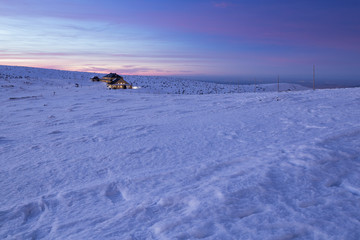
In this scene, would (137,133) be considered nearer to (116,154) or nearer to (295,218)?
(116,154)

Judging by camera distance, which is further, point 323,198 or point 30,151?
point 30,151

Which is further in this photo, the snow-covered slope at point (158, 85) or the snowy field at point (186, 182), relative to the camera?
the snow-covered slope at point (158, 85)

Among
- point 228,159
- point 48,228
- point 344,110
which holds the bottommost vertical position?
point 48,228

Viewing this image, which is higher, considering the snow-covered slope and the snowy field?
the snow-covered slope

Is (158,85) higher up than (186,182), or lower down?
higher up

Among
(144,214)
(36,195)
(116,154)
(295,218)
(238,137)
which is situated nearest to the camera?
(295,218)

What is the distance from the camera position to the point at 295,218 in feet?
6.24

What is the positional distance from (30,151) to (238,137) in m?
3.52

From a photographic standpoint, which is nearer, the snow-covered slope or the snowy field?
the snowy field

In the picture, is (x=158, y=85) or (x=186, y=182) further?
(x=158, y=85)

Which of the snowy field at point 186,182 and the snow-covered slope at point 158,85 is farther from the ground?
the snow-covered slope at point 158,85

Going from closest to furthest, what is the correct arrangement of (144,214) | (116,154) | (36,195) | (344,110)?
(144,214) → (36,195) → (116,154) → (344,110)

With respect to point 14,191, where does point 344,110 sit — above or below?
above

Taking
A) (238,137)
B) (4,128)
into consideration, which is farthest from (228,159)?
(4,128)
